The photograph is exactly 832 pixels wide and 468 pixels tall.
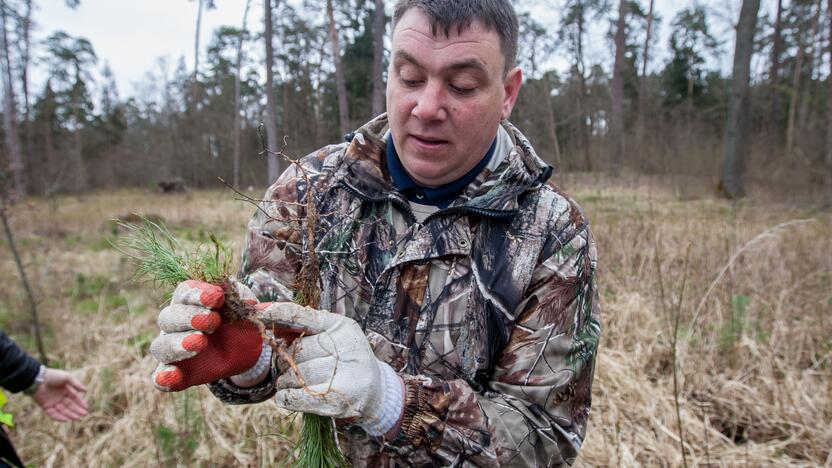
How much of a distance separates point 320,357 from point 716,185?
13.7m

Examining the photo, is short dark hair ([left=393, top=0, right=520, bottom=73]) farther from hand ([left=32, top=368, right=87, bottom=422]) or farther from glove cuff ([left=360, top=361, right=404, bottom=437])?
hand ([left=32, top=368, right=87, bottom=422])

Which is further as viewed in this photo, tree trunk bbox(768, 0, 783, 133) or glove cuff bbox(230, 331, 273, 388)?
tree trunk bbox(768, 0, 783, 133)

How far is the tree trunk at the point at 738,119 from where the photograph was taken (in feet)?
38.6

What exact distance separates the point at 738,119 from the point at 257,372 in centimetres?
1390

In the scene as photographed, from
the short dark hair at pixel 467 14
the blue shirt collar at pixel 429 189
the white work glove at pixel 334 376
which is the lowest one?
the white work glove at pixel 334 376

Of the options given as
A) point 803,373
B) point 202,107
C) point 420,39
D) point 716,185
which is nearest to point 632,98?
point 716,185

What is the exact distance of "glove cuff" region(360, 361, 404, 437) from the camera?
1214 mm

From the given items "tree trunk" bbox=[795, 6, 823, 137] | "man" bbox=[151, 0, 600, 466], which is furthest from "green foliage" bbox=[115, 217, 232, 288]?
"tree trunk" bbox=[795, 6, 823, 137]

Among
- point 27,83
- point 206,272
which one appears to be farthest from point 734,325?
point 27,83

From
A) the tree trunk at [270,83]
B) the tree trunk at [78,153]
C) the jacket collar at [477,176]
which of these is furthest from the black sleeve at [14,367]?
the tree trunk at [78,153]

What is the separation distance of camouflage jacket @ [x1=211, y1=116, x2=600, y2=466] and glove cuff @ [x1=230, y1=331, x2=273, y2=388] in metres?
0.03

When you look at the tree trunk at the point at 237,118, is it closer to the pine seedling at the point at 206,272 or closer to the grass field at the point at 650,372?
the grass field at the point at 650,372

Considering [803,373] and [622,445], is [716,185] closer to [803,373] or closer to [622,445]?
[803,373]

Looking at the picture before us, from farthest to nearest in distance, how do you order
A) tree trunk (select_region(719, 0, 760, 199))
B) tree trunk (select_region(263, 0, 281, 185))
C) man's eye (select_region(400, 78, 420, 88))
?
tree trunk (select_region(263, 0, 281, 185))
tree trunk (select_region(719, 0, 760, 199))
man's eye (select_region(400, 78, 420, 88))
